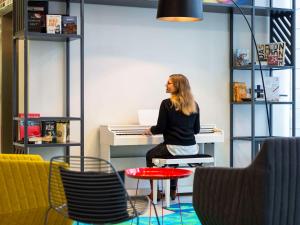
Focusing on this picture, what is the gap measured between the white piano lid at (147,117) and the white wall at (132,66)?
0.21 meters

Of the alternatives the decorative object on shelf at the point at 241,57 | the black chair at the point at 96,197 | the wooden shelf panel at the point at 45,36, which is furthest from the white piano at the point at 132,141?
the black chair at the point at 96,197

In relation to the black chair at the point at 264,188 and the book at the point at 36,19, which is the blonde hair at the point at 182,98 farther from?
the black chair at the point at 264,188

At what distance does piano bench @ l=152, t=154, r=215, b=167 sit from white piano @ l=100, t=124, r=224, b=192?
332 mm

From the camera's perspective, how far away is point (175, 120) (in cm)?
605

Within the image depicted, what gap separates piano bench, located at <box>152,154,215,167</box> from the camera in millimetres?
5957

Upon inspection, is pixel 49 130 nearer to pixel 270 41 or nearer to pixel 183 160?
pixel 183 160

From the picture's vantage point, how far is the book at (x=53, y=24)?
5918 mm

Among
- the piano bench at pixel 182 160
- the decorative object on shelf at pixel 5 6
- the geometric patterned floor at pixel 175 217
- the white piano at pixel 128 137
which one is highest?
the decorative object on shelf at pixel 5 6

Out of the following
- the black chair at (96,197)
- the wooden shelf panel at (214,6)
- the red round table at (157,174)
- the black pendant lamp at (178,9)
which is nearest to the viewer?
the black chair at (96,197)

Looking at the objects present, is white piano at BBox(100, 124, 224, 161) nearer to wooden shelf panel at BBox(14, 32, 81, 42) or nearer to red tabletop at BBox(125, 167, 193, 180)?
wooden shelf panel at BBox(14, 32, 81, 42)

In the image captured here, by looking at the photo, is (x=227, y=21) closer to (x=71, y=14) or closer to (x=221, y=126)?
(x=221, y=126)

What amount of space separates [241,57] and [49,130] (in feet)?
8.21

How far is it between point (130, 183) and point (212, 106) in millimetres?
1390

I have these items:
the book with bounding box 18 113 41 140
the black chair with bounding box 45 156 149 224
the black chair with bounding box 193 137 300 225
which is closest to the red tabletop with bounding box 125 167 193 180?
the black chair with bounding box 193 137 300 225
